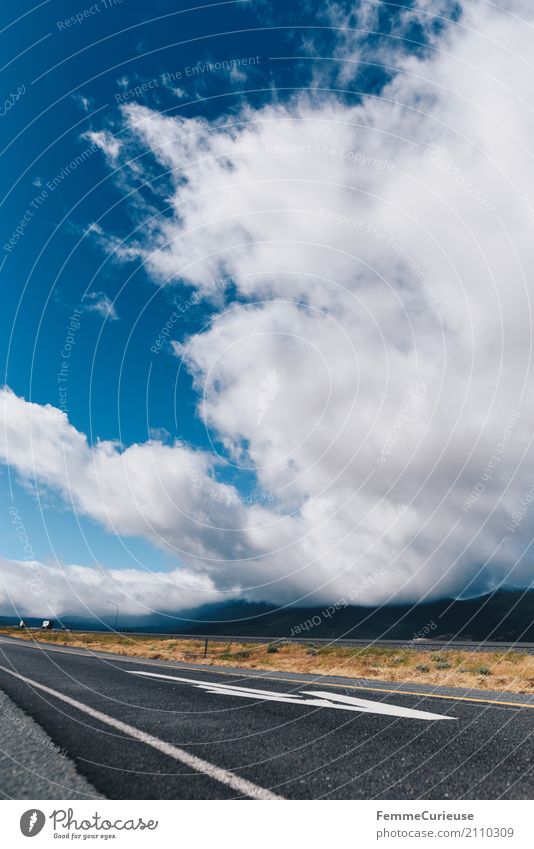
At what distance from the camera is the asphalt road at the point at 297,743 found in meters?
3.56

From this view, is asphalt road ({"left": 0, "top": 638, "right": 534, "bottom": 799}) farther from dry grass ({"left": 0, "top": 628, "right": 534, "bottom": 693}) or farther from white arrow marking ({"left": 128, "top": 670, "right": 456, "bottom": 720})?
dry grass ({"left": 0, "top": 628, "right": 534, "bottom": 693})

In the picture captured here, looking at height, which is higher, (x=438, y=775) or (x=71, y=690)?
(x=438, y=775)

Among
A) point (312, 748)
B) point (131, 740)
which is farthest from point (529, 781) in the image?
point (131, 740)

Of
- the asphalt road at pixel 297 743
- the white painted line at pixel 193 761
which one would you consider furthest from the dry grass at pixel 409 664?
the white painted line at pixel 193 761

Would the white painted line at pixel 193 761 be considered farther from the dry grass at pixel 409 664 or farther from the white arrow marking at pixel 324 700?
the dry grass at pixel 409 664

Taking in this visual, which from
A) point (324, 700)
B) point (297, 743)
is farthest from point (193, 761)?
point (324, 700)

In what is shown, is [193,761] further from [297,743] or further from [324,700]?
[324,700]

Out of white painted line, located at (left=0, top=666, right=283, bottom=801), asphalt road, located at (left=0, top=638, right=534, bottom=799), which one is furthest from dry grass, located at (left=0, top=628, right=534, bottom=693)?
white painted line, located at (left=0, top=666, right=283, bottom=801)

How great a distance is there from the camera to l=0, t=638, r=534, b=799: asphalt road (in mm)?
3564

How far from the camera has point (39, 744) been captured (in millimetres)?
5016

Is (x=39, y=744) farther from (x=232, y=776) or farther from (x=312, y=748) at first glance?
(x=312, y=748)
